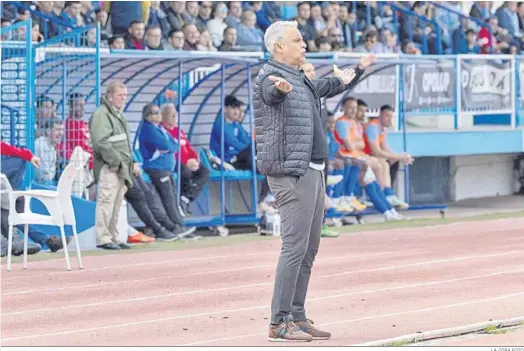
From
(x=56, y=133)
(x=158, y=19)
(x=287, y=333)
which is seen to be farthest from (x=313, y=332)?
(x=158, y=19)

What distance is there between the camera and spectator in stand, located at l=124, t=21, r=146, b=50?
2022 cm

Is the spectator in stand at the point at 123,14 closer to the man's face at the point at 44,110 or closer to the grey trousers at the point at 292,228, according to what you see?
the man's face at the point at 44,110

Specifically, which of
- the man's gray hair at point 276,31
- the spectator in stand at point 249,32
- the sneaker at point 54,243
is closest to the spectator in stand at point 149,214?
the sneaker at point 54,243

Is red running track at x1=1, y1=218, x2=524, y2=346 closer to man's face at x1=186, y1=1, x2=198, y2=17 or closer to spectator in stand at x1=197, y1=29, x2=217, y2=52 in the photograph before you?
spectator in stand at x1=197, y1=29, x2=217, y2=52

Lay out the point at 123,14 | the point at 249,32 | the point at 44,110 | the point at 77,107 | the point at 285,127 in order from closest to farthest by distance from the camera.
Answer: the point at 285,127 → the point at 44,110 → the point at 77,107 → the point at 123,14 → the point at 249,32

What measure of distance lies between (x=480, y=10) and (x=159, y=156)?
12.3 m

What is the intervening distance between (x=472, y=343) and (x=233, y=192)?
467 inches

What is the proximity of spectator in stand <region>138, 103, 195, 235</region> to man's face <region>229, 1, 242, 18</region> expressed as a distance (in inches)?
195

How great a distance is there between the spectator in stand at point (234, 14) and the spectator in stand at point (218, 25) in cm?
8

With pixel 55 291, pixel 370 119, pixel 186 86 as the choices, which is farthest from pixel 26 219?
pixel 370 119

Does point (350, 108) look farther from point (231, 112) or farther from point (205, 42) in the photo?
point (205, 42)

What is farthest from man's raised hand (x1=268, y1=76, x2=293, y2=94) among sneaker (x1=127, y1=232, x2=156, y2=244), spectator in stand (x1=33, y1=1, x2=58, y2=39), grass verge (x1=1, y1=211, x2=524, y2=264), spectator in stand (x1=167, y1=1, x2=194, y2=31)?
spectator in stand (x1=167, y1=1, x2=194, y2=31)

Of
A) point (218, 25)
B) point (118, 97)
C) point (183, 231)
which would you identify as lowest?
point (183, 231)

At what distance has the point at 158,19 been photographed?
21844 mm
